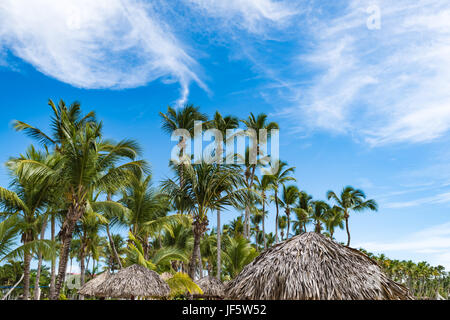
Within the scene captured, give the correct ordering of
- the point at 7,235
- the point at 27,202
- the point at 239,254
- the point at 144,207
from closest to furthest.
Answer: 1. the point at 7,235
2. the point at 27,202
3. the point at 144,207
4. the point at 239,254

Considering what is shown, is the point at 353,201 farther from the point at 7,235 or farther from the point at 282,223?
the point at 7,235

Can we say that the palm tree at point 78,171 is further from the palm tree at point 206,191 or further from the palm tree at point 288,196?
the palm tree at point 288,196

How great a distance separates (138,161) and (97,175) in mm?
1678

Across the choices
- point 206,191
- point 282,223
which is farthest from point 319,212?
point 206,191

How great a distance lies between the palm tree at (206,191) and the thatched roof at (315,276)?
7236 mm

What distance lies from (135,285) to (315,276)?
29.9 ft

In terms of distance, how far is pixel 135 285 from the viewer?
1398 cm

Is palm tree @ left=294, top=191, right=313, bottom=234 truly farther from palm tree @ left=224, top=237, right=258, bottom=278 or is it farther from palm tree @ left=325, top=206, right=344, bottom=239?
palm tree @ left=224, top=237, right=258, bottom=278

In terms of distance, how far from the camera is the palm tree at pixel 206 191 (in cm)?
1512

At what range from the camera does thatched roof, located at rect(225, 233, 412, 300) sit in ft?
22.7

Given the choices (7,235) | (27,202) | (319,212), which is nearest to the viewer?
(7,235)

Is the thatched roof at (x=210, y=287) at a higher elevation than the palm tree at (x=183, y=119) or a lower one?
lower

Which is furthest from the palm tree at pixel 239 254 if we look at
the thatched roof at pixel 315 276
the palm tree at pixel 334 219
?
the palm tree at pixel 334 219
